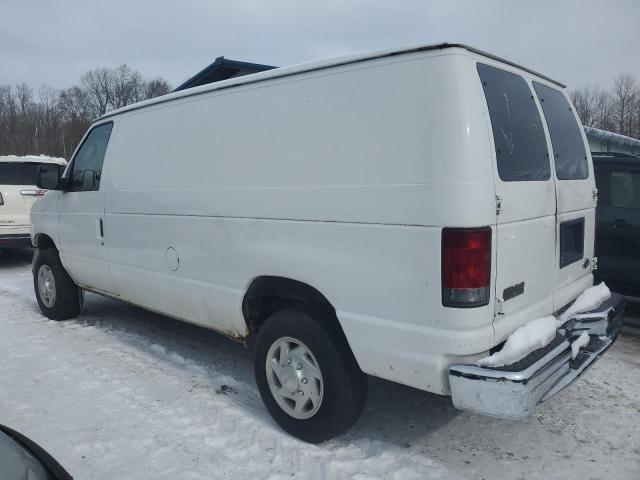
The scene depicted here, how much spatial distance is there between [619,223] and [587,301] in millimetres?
2796

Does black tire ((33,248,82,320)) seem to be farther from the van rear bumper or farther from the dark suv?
the dark suv

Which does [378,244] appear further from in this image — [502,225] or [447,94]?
[447,94]

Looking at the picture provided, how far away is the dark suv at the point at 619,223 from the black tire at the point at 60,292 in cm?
586

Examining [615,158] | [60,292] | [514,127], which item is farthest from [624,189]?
[60,292]

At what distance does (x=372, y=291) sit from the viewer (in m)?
2.72

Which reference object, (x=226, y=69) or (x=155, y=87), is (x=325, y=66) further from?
(x=155, y=87)

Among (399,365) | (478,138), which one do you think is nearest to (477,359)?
(399,365)

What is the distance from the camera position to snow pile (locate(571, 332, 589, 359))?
2981 millimetres

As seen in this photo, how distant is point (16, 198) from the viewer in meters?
9.41

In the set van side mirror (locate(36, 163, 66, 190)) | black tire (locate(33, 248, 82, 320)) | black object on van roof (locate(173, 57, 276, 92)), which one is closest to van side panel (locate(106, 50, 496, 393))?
van side mirror (locate(36, 163, 66, 190))

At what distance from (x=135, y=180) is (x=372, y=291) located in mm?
2610

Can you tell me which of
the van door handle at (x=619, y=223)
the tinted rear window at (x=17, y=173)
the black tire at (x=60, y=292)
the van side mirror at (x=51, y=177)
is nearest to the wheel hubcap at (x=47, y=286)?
the black tire at (x=60, y=292)

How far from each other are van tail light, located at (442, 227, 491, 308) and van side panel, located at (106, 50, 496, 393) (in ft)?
0.14

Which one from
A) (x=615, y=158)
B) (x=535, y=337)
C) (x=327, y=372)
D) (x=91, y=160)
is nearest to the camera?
(x=535, y=337)
